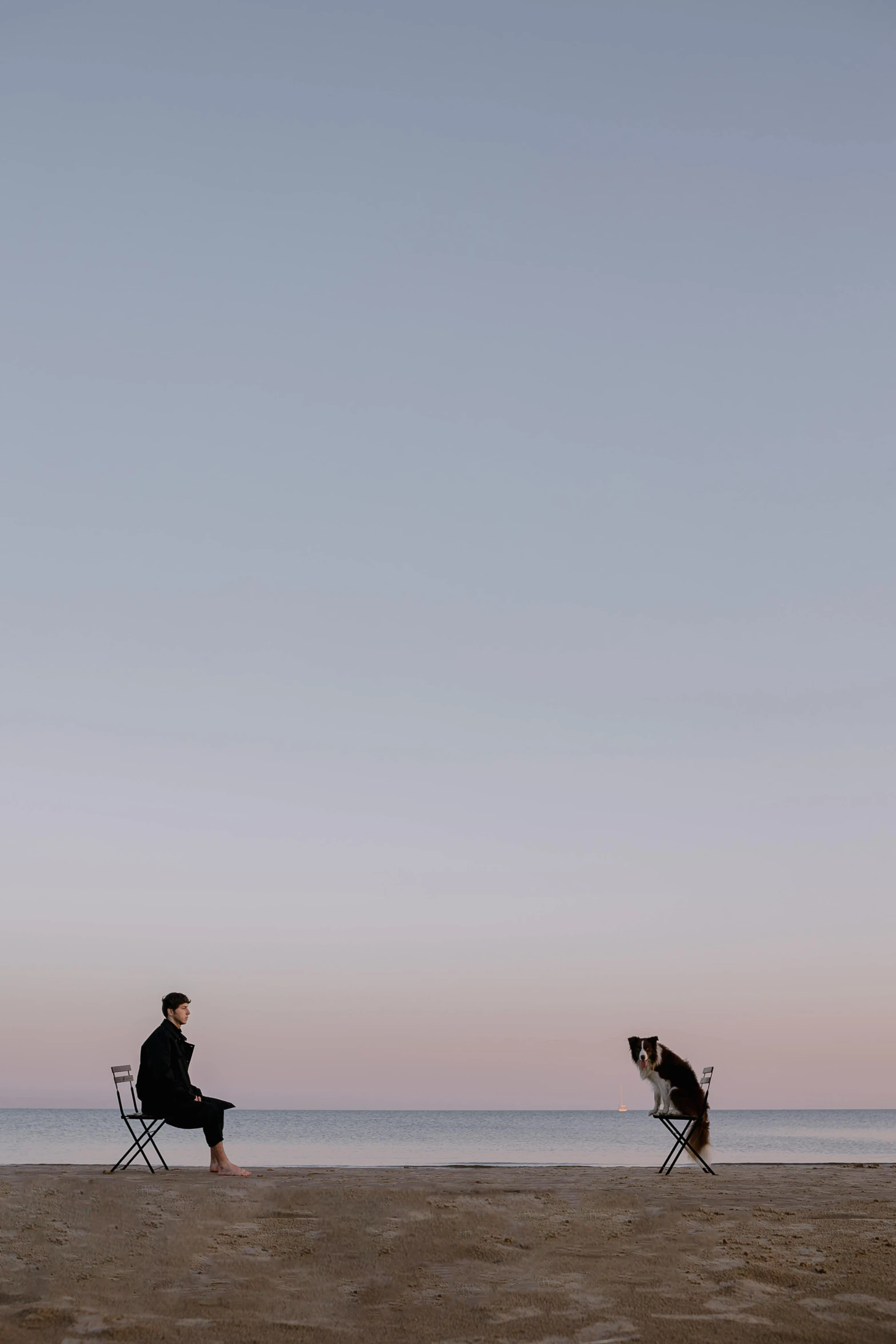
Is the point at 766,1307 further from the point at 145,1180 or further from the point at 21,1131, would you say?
the point at 21,1131

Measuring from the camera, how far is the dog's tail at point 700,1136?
10.5m

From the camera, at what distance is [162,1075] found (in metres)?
9.23

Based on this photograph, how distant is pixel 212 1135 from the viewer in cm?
934

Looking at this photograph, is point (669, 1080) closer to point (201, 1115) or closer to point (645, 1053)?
point (645, 1053)

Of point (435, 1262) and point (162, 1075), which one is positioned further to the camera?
point (162, 1075)

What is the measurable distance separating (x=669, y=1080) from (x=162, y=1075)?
4178 millimetres

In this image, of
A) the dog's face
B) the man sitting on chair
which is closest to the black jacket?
the man sitting on chair

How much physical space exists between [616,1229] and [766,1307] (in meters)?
1.58

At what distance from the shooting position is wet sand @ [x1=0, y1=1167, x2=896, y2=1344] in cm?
563

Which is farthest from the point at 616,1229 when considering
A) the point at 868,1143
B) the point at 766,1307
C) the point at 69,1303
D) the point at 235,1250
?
the point at 868,1143

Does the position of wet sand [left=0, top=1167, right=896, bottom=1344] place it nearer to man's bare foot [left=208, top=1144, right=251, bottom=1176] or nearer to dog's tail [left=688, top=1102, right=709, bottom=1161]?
man's bare foot [left=208, top=1144, right=251, bottom=1176]

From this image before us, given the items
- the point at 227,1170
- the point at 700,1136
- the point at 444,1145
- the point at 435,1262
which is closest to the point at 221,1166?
the point at 227,1170

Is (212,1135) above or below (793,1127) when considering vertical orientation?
above

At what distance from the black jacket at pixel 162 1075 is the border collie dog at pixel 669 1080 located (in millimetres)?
3780
